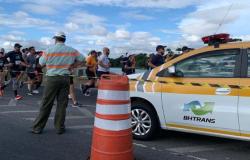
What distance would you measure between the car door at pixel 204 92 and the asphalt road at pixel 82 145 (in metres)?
0.39

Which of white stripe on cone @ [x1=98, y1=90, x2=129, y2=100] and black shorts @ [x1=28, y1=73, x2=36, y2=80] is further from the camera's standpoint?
black shorts @ [x1=28, y1=73, x2=36, y2=80]

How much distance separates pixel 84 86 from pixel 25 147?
9.06m

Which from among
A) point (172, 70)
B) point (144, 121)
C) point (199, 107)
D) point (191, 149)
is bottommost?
point (191, 149)

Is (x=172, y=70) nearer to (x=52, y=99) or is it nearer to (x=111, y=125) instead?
(x=111, y=125)

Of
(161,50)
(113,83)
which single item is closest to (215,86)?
(113,83)

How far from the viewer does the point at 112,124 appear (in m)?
5.33

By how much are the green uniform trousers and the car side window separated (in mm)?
1991

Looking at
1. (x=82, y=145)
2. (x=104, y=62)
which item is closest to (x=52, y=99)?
(x=82, y=145)

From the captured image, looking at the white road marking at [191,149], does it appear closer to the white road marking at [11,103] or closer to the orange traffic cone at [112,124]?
the orange traffic cone at [112,124]

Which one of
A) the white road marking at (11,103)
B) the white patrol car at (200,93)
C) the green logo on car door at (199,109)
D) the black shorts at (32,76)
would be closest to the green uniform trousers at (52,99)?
the white patrol car at (200,93)

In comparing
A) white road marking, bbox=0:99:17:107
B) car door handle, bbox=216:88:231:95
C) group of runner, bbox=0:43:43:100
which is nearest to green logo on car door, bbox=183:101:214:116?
car door handle, bbox=216:88:231:95

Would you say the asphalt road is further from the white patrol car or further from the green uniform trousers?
the white patrol car

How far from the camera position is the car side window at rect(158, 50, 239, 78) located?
6.52 meters

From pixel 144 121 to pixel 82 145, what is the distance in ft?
3.78
